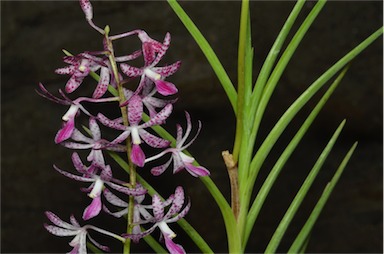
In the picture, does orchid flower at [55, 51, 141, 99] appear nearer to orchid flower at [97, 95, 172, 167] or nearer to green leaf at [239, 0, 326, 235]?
orchid flower at [97, 95, 172, 167]

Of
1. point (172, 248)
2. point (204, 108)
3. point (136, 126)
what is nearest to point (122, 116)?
point (136, 126)

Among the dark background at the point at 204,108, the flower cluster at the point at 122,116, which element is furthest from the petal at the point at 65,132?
the dark background at the point at 204,108

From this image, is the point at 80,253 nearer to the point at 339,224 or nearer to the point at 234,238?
the point at 234,238

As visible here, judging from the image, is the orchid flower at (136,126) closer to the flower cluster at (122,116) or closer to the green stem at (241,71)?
the flower cluster at (122,116)

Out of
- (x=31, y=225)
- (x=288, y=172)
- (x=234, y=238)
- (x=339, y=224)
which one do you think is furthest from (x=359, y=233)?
(x=234, y=238)

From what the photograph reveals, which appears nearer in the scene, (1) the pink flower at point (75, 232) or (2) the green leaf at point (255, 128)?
(1) the pink flower at point (75, 232)

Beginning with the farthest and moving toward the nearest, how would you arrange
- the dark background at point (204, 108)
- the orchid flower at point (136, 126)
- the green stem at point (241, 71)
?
the dark background at point (204, 108), the green stem at point (241, 71), the orchid flower at point (136, 126)

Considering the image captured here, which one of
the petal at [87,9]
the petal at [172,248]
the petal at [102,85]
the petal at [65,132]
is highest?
the petal at [87,9]

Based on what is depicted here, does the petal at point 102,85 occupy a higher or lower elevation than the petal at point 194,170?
higher

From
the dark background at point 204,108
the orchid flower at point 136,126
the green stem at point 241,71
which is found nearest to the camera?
the orchid flower at point 136,126
